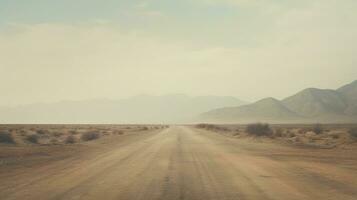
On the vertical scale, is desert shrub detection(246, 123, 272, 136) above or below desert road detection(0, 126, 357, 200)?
above

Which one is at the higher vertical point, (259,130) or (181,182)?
(259,130)

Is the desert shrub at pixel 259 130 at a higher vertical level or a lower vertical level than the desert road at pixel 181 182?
higher

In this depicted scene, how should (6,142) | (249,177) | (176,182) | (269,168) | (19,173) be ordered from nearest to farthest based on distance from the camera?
(176,182) < (249,177) < (19,173) < (269,168) < (6,142)

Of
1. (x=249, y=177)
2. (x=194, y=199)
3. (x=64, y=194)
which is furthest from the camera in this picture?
(x=249, y=177)

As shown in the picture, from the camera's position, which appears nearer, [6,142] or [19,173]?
[19,173]

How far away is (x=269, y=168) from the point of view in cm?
1794

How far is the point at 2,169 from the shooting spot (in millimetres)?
18078

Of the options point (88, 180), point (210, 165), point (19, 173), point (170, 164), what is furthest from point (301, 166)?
point (19, 173)

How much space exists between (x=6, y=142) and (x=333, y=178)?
2839 cm

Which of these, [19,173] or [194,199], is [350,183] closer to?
[194,199]

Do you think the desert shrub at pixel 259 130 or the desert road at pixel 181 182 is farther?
the desert shrub at pixel 259 130

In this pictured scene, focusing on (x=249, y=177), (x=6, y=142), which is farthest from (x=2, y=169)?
(x=6, y=142)

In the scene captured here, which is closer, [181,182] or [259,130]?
[181,182]

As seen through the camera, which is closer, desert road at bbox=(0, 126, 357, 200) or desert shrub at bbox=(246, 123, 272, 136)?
desert road at bbox=(0, 126, 357, 200)
